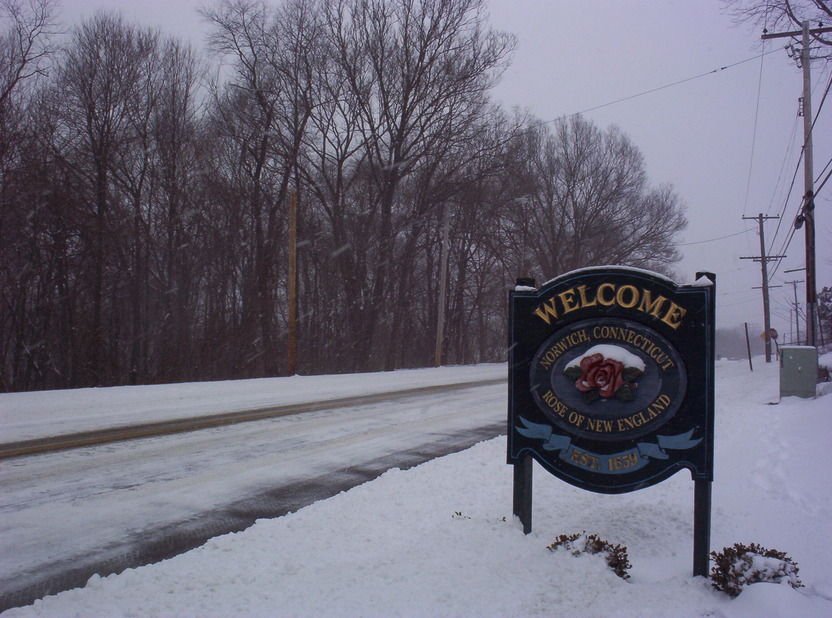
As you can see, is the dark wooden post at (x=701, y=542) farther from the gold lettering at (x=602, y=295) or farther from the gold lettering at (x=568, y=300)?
the gold lettering at (x=568, y=300)

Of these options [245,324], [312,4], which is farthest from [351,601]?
[312,4]

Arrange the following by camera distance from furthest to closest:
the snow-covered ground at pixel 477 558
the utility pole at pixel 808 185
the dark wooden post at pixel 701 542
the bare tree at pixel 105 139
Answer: the bare tree at pixel 105 139, the utility pole at pixel 808 185, the dark wooden post at pixel 701 542, the snow-covered ground at pixel 477 558

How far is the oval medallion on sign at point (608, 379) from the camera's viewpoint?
14.6 feet

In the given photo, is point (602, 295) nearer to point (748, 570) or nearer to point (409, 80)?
point (748, 570)

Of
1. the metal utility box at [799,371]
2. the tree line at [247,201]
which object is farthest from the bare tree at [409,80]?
the metal utility box at [799,371]

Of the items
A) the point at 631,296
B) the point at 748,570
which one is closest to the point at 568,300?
the point at 631,296

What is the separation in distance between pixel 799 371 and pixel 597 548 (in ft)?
41.8

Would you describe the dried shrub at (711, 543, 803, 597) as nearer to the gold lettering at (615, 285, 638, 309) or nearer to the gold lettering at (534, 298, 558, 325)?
the gold lettering at (615, 285, 638, 309)

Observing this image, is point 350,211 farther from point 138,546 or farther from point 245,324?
point 138,546

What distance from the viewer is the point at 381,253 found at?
33.9 meters

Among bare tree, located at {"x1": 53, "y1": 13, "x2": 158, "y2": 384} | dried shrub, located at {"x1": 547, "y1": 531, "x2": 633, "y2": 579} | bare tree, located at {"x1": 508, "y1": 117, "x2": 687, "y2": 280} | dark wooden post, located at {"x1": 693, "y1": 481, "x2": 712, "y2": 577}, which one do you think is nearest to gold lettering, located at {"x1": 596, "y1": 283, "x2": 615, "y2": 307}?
dark wooden post, located at {"x1": 693, "y1": 481, "x2": 712, "y2": 577}

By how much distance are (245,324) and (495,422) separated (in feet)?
67.5

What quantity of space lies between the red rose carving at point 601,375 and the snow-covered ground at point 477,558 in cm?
111

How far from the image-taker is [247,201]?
1324 inches
